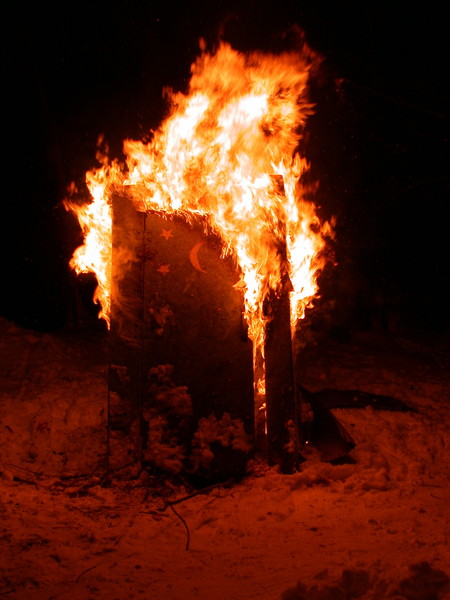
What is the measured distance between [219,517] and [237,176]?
13.0 ft

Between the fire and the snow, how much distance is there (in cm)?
176

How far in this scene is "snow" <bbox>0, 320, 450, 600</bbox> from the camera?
10.3ft

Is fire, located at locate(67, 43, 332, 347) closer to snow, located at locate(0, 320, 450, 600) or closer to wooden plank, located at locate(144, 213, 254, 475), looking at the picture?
wooden plank, located at locate(144, 213, 254, 475)

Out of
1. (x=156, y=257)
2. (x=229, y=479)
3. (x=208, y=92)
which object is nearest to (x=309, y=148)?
(x=208, y=92)

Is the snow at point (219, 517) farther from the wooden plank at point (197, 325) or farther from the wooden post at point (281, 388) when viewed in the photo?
the wooden plank at point (197, 325)

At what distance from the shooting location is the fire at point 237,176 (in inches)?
216

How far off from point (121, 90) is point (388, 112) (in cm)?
656

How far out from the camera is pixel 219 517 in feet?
14.3

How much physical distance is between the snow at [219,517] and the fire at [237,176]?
1.76 meters

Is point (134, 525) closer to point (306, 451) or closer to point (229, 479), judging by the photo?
point (229, 479)

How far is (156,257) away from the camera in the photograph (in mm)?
5215

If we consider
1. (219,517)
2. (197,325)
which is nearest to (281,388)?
(197,325)

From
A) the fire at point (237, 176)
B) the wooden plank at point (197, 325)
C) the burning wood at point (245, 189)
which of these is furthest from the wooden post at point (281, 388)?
the wooden plank at point (197, 325)

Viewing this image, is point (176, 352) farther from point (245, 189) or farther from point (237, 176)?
point (237, 176)
